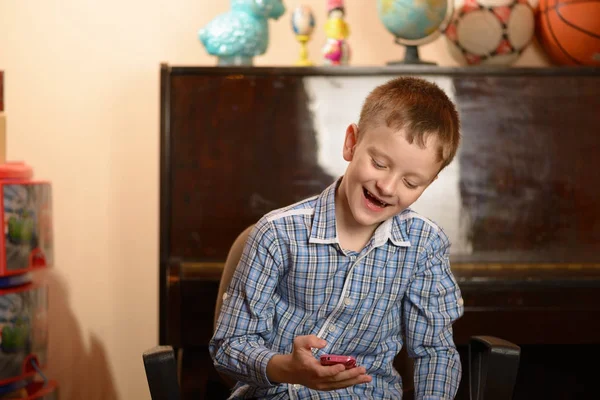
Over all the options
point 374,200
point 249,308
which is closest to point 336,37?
point 374,200

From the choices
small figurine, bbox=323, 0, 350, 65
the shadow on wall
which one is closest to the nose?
small figurine, bbox=323, 0, 350, 65

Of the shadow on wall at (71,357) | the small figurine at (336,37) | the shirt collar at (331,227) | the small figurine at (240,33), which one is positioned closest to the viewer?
the shirt collar at (331,227)

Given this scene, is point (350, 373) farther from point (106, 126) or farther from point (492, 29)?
point (106, 126)

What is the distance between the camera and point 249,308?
1.42 metres

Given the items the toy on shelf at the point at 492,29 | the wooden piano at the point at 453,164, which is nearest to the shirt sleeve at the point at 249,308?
the wooden piano at the point at 453,164

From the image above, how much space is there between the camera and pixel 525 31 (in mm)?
2438

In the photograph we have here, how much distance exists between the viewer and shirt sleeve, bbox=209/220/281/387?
1.40 meters

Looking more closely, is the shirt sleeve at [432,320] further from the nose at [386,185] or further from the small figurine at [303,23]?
the small figurine at [303,23]

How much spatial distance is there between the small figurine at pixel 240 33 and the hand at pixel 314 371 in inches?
50.6

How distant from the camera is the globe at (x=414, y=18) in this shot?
7.44ft

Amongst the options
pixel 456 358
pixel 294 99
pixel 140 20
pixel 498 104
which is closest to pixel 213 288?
pixel 294 99

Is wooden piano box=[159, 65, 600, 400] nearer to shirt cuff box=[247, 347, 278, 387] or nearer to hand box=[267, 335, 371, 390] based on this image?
shirt cuff box=[247, 347, 278, 387]

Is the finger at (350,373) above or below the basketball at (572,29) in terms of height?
below

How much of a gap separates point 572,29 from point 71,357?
2.15 metres
